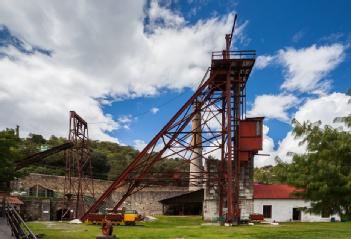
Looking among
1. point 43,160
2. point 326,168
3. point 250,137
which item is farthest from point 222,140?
point 43,160


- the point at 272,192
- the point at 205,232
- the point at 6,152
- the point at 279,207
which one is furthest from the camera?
the point at 272,192

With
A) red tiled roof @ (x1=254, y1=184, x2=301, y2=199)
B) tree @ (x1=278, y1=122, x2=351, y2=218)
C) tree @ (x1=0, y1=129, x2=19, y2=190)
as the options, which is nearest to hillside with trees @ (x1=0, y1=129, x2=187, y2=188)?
tree @ (x1=0, y1=129, x2=19, y2=190)

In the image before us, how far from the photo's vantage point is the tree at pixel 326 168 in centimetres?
1146

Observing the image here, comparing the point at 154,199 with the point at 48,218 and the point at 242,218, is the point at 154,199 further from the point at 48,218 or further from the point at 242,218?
the point at 242,218

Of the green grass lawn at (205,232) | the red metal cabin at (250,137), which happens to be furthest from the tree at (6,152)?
the red metal cabin at (250,137)

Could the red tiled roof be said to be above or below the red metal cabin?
below

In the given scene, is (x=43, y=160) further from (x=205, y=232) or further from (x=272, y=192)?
(x=205, y=232)

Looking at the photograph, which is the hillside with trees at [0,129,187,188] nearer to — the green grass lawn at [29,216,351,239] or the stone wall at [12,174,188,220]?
the stone wall at [12,174,188,220]

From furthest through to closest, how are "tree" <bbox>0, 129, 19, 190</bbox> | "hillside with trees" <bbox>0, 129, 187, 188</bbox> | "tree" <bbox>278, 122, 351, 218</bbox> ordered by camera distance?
"hillside with trees" <bbox>0, 129, 187, 188</bbox> → "tree" <bbox>0, 129, 19, 190</bbox> → "tree" <bbox>278, 122, 351, 218</bbox>

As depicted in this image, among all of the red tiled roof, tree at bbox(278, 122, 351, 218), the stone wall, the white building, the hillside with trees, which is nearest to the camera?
tree at bbox(278, 122, 351, 218)

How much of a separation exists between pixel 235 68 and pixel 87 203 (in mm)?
25640

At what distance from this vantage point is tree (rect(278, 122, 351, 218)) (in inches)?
451

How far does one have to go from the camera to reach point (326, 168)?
11.8 metres

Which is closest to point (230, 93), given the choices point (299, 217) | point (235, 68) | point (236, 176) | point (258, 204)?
point (235, 68)
